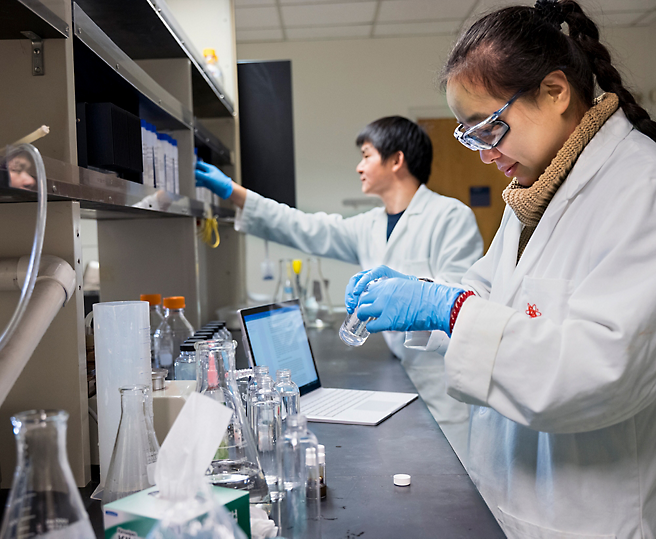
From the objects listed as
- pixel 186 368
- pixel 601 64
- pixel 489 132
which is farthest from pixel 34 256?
pixel 601 64

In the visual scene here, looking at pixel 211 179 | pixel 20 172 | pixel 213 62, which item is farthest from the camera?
pixel 213 62

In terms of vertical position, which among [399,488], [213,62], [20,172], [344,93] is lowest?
[399,488]

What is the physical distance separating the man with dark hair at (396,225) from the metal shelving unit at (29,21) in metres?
1.19

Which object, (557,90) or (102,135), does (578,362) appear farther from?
(102,135)

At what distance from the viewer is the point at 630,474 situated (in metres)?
1.04

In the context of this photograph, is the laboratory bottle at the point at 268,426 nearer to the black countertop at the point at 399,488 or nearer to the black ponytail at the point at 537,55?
the black countertop at the point at 399,488

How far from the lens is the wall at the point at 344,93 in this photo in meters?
4.62

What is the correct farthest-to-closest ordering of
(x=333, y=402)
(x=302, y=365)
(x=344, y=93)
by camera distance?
(x=344, y=93) < (x=302, y=365) < (x=333, y=402)

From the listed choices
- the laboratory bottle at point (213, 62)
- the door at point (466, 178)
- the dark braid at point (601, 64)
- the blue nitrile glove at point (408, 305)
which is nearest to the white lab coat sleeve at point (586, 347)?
the blue nitrile glove at point (408, 305)

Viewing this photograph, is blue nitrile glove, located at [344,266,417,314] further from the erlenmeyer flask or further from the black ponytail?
the erlenmeyer flask

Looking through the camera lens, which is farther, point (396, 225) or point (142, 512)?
point (396, 225)

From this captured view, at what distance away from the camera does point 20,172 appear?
71 centimetres

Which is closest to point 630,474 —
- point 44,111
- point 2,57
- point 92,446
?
point 92,446

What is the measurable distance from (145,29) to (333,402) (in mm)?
1177
